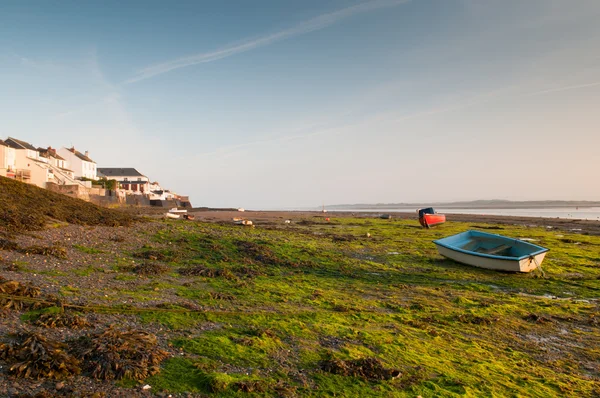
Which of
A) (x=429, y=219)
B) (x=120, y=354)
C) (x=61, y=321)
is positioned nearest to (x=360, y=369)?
(x=120, y=354)

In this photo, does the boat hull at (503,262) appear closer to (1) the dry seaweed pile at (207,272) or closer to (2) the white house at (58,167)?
(1) the dry seaweed pile at (207,272)

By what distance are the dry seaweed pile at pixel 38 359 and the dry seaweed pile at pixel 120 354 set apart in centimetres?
24

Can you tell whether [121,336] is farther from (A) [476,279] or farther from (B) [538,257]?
(B) [538,257]

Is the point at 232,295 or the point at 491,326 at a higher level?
the point at 232,295

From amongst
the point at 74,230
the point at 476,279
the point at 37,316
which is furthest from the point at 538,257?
the point at 74,230

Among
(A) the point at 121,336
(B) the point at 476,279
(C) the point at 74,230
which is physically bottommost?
(B) the point at 476,279

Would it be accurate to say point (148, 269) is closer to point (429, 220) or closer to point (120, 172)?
point (429, 220)

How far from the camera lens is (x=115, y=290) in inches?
393

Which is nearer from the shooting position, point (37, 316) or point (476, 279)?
point (37, 316)

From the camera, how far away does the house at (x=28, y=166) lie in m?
49.4

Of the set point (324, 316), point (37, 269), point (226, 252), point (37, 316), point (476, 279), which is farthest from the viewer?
point (226, 252)

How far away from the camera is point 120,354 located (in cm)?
580

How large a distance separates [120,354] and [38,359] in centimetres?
106

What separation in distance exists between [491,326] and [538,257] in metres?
9.17
